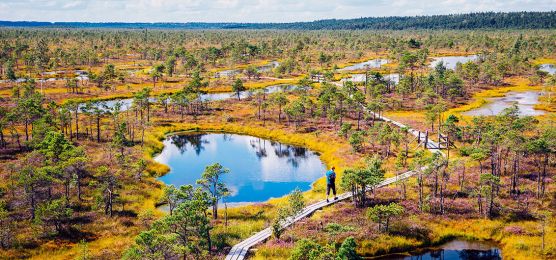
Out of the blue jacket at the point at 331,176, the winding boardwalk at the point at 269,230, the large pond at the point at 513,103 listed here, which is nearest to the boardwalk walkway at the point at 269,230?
the winding boardwalk at the point at 269,230

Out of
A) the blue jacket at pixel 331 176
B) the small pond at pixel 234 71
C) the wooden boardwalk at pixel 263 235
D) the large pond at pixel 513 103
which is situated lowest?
the wooden boardwalk at pixel 263 235

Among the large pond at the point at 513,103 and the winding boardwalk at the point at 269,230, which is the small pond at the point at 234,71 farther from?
the winding boardwalk at the point at 269,230

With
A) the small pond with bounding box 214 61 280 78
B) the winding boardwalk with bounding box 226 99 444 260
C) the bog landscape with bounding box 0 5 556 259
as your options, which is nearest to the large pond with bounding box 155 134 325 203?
the bog landscape with bounding box 0 5 556 259

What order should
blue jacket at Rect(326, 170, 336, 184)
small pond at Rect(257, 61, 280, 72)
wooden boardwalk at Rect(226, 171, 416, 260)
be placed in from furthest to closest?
small pond at Rect(257, 61, 280, 72), blue jacket at Rect(326, 170, 336, 184), wooden boardwalk at Rect(226, 171, 416, 260)

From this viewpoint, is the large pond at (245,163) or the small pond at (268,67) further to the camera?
the small pond at (268,67)

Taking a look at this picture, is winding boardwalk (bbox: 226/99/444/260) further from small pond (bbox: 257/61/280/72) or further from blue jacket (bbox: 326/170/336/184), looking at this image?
small pond (bbox: 257/61/280/72)

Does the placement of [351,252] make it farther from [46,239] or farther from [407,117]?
[407,117]

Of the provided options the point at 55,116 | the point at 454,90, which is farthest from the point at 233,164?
the point at 454,90
